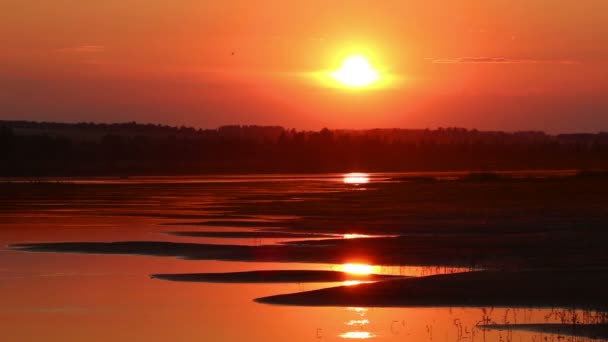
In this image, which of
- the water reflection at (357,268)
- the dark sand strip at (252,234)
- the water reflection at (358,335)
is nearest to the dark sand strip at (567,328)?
the water reflection at (358,335)

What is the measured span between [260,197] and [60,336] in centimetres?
4187

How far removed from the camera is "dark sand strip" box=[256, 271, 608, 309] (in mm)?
21047

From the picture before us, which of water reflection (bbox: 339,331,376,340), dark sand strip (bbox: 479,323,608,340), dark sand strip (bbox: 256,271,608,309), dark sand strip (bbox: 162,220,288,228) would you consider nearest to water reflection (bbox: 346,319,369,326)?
water reflection (bbox: 339,331,376,340)

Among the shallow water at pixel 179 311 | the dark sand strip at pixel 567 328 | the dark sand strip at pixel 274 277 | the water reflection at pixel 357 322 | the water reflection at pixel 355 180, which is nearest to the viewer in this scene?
the dark sand strip at pixel 567 328

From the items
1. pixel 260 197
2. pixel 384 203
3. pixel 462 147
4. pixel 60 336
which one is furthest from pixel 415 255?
pixel 462 147

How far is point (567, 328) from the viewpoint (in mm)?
18203

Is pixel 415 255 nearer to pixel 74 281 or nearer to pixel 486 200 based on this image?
pixel 74 281

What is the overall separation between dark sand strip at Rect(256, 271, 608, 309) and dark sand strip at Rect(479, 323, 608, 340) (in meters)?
→ 1.83

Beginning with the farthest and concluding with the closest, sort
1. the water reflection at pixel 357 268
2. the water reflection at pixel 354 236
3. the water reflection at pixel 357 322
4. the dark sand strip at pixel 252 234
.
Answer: the dark sand strip at pixel 252 234 < the water reflection at pixel 354 236 < the water reflection at pixel 357 268 < the water reflection at pixel 357 322

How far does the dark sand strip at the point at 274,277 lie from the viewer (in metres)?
25.2

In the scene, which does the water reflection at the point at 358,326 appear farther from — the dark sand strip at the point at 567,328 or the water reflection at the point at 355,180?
the water reflection at the point at 355,180

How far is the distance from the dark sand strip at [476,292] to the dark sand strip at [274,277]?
65.6 inches

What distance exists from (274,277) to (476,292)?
5512 mm

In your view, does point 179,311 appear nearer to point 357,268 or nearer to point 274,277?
point 274,277
